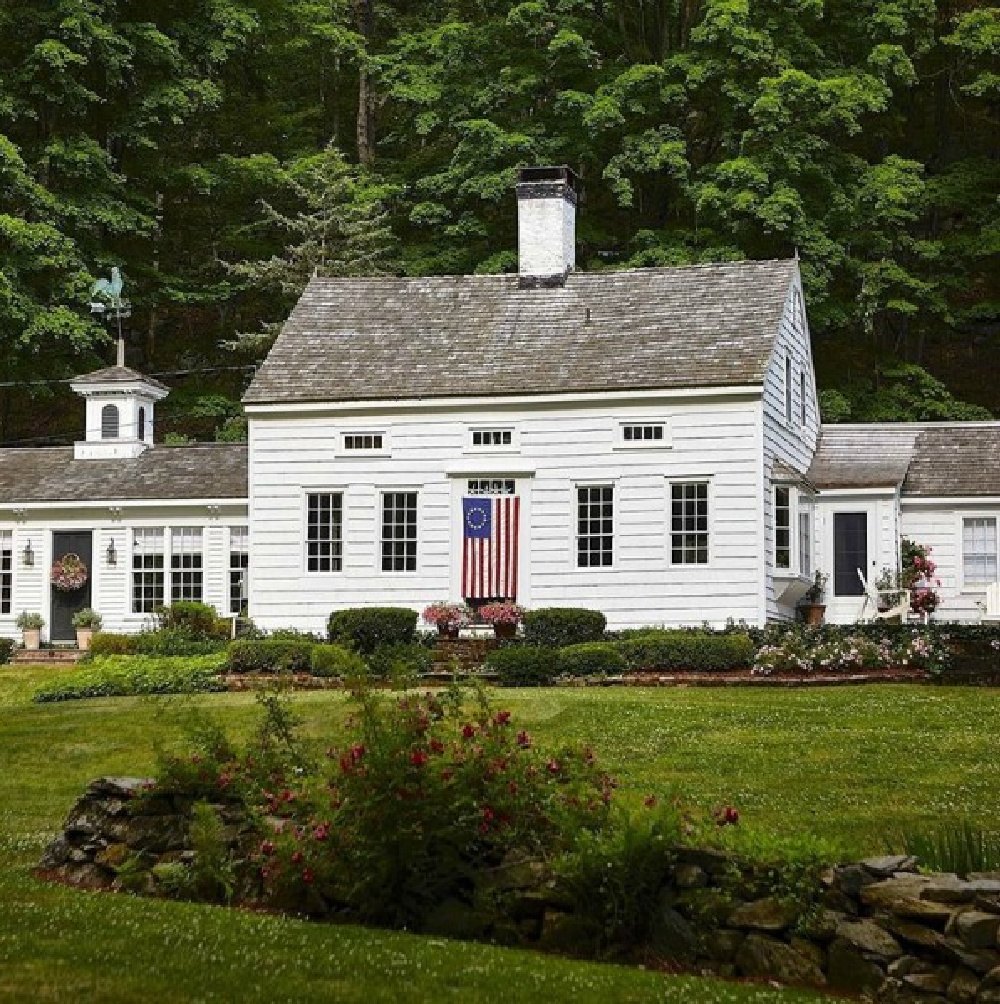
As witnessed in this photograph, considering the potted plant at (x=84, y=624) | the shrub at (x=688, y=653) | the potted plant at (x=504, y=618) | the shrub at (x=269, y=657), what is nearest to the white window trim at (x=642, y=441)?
the potted plant at (x=504, y=618)

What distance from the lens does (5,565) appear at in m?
35.0

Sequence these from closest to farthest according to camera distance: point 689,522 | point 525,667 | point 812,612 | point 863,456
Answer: point 525,667
point 689,522
point 812,612
point 863,456

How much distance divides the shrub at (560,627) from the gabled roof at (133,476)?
7.42m

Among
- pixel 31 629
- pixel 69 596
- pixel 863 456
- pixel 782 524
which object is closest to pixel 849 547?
pixel 782 524

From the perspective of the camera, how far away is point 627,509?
30031 millimetres

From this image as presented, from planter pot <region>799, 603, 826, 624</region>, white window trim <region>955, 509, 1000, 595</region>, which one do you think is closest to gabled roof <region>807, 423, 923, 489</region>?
white window trim <region>955, 509, 1000, 595</region>

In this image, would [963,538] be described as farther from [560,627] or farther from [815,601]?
[560,627]

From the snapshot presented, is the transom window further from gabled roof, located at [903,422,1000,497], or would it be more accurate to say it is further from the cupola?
the cupola

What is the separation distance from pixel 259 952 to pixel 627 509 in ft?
67.2

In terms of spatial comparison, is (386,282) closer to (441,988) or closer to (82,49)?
(82,49)

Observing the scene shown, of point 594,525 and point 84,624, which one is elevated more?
point 594,525

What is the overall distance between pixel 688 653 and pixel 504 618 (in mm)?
4463

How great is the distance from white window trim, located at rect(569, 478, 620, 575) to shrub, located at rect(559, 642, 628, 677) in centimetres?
503

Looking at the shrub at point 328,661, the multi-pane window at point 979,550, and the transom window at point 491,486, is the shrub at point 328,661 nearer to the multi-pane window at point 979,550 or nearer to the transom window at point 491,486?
the transom window at point 491,486
